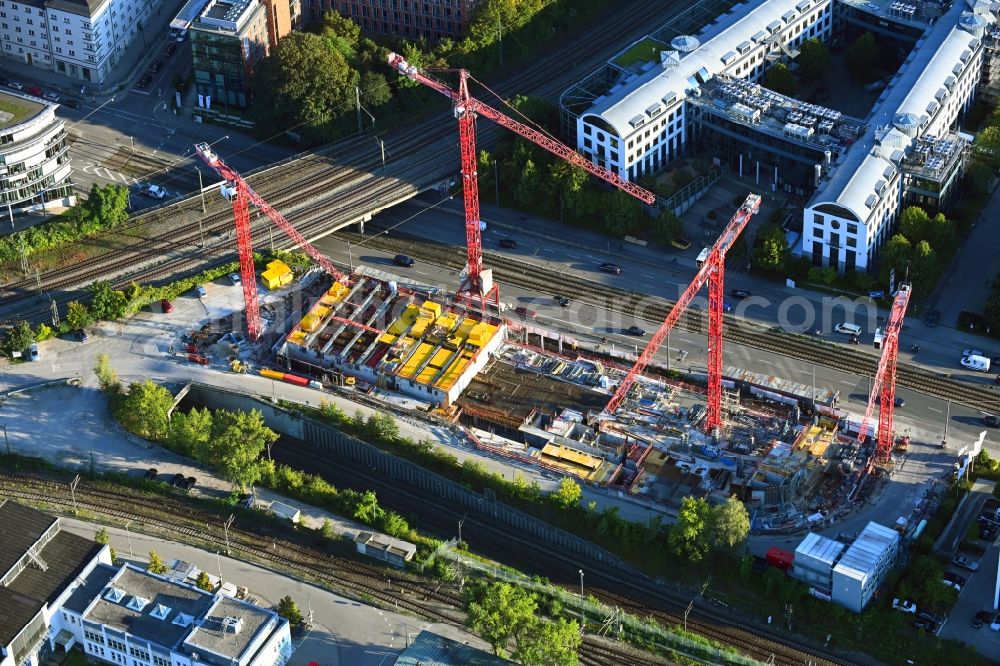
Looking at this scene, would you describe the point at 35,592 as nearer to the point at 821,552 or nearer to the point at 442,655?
the point at 442,655

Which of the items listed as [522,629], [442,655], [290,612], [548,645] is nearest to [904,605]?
[548,645]

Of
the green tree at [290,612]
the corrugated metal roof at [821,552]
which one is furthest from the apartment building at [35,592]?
the corrugated metal roof at [821,552]

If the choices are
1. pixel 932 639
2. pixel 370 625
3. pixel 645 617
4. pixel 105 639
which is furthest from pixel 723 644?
pixel 105 639

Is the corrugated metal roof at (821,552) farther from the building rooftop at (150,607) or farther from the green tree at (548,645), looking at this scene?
the building rooftop at (150,607)

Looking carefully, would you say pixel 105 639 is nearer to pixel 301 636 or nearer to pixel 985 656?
pixel 301 636

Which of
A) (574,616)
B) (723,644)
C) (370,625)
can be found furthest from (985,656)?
(370,625)

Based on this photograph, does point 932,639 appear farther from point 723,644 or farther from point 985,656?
point 723,644
